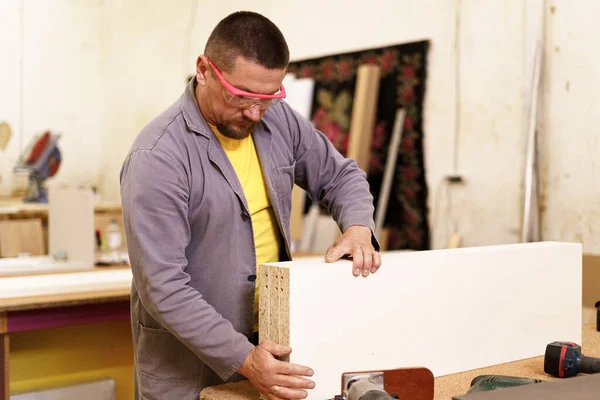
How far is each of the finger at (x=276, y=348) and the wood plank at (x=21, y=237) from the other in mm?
3685

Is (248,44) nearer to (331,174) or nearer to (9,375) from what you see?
(331,174)

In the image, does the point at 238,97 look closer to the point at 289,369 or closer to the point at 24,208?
the point at 289,369

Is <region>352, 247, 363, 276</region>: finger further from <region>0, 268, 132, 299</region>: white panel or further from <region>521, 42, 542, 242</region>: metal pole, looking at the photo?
<region>521, 42, 542, 242</region>: metal pole

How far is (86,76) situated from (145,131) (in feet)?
17.5

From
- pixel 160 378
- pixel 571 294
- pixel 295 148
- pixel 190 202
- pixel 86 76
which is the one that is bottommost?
pixel 160 378

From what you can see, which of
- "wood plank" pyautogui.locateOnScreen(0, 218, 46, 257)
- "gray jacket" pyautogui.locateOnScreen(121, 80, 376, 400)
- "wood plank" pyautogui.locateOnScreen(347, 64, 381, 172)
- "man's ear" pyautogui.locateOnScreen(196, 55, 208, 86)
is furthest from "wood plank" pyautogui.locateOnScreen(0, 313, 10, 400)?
"wood plank" pyautogui.locateOnScreen(0, 218, 46, 257)

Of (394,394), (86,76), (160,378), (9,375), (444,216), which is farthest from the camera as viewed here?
(86,76)

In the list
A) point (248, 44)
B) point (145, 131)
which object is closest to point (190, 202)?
point (145, 131)

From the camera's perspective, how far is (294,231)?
406cm

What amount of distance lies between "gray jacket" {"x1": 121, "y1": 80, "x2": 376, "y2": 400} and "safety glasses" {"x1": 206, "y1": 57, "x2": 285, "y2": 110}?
104mm

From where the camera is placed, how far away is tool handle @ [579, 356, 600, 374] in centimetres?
154

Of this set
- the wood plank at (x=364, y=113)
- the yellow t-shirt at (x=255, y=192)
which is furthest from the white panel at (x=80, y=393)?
the wood plank at (x=364, y=113)

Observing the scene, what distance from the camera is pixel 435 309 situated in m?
1.58

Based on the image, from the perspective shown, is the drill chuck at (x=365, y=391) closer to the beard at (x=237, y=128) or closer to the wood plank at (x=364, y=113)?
the beard at (x=237, y=128)
